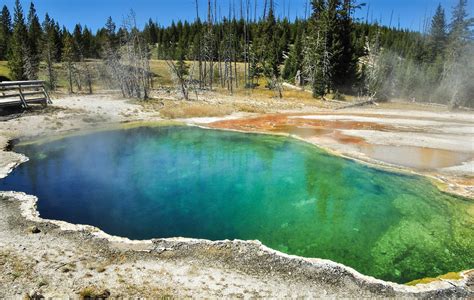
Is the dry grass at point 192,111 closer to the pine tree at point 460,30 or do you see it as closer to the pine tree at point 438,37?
the pine tree at point 460,30

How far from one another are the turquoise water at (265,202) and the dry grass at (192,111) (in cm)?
1033

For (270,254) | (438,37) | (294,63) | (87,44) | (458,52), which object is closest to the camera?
(270,254)

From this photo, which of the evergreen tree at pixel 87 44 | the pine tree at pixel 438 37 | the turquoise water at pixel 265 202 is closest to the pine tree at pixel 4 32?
the evergreen tree at pixel 87 44

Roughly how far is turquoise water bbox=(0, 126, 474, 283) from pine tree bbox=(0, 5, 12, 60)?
2604 inches

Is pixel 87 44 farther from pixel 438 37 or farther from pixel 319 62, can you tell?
pixel 438 37

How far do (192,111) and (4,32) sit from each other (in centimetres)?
6601

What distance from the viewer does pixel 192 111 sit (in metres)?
32.6

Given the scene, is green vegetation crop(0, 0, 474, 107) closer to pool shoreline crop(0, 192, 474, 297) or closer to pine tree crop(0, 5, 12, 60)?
pine tree crop(0, 5, 12, 60)

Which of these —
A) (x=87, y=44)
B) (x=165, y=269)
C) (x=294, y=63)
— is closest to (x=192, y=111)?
(x=165, y=269)

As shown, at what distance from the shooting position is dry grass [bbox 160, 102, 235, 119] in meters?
31.3

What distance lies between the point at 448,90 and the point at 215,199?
50331mm

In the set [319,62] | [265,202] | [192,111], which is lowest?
[265,202]

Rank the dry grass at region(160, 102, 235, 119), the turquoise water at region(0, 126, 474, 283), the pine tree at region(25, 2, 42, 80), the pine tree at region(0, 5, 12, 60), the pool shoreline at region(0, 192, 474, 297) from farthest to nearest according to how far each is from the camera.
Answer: the pine tree at region(0, 5, 12, 60), the pine tree at region(25, 2, 42, 80), the dry grass at region(160, 102, 235, 119), the turquoise water at region(0, 126, 474, 283), the pool shoreline at region(0, 192, 474, 297)

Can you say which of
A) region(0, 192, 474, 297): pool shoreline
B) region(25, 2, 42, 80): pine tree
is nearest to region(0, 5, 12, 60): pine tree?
region(25, 2, 42, 80): pine tree
